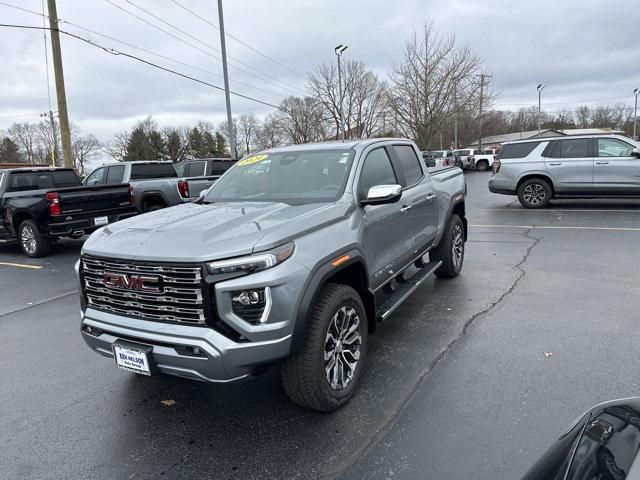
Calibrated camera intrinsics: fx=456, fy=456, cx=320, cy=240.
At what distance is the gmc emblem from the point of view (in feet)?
9.07

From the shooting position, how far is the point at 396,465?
2.58 meters

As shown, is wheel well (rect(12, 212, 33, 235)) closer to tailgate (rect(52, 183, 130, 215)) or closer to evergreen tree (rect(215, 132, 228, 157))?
tailgate (rect(52, 183, 130, 215))

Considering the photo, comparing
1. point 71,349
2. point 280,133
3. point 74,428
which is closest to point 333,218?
point 74,428

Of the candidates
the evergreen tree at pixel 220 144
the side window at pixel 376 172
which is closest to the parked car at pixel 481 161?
the side window at pixel 376 172

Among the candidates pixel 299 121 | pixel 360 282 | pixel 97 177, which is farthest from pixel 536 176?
pixel 299 121

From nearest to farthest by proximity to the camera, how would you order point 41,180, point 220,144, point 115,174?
point 41,180, point 115,174, point 220,144

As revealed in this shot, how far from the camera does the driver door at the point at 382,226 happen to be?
3738 millimetres

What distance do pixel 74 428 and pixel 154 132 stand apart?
269ft

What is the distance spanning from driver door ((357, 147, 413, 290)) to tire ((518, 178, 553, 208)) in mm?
9533

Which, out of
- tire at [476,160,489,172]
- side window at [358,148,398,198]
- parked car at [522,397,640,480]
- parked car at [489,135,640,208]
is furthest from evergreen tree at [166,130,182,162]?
parked car at [522,397,640,480]

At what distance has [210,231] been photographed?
294cm

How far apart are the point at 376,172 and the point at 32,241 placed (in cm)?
814

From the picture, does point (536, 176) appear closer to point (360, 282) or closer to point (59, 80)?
point (360, 282)

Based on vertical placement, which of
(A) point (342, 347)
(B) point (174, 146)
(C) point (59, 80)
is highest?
(B) point (174, 146)
